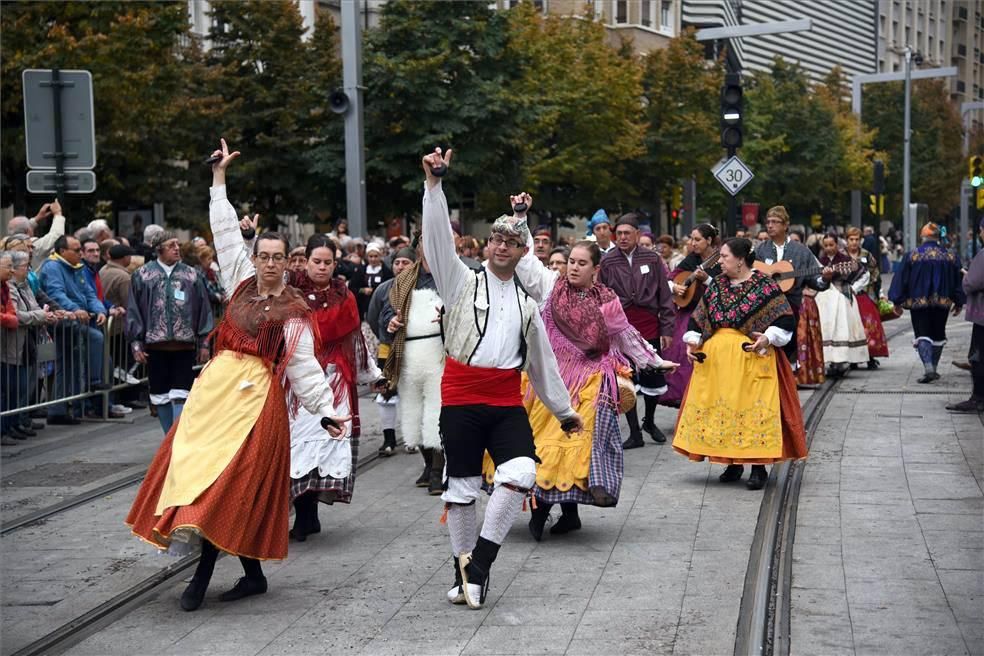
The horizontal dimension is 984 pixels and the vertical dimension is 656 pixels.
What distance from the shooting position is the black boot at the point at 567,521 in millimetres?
8703

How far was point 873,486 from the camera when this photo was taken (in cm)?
1031

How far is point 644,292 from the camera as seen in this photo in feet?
41.2

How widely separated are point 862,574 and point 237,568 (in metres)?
3.25

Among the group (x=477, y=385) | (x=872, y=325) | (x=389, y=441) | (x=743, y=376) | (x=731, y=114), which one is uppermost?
(x=731, y=114)

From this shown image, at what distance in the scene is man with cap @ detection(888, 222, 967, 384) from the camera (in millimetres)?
16750

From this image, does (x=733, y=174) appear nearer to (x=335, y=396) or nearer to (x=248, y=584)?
(x=335, y=396)

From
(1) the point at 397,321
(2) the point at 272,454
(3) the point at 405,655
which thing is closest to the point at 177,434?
(2) the point at 272,454

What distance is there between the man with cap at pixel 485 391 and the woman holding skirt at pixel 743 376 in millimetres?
3365

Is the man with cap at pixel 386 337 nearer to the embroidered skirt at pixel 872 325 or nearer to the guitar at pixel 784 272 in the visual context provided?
the guitar at pixel 784 272

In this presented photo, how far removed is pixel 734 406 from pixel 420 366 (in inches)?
85.4

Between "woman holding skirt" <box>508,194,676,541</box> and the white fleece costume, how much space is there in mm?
1371

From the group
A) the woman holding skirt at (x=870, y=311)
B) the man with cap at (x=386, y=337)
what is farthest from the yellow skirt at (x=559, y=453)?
the woman holding skirt at (x=870, y=311)

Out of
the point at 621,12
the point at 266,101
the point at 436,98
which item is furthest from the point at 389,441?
the point at 621,12

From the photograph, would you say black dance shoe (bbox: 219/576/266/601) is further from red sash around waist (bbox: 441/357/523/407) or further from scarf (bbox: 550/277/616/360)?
scarf (bbox: 550/277/616/360)
